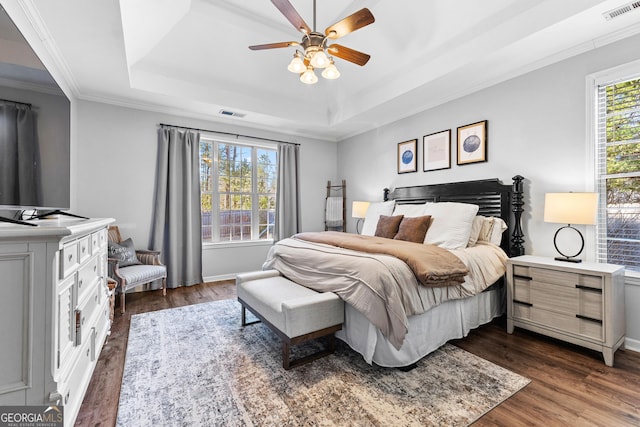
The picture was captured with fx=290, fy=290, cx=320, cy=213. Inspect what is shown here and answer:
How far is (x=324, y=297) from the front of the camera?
2.21 m

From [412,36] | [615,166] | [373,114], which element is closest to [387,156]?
[373,114]

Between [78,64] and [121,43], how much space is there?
79 centimetres

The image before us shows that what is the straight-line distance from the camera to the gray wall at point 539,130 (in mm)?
2656

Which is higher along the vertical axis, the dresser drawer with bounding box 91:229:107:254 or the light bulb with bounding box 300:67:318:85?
the light bulb with bounding box 300:67:318:85

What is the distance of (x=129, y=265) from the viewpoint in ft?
11.9

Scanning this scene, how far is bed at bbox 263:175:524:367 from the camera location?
2.02 meters

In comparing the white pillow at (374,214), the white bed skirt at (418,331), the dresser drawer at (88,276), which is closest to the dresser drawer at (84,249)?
the dresser drawer at (88,276)

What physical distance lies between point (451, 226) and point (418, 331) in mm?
1354

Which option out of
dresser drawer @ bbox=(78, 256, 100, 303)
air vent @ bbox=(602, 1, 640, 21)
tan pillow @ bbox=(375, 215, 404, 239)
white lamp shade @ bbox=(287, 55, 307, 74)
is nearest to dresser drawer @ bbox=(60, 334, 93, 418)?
dresser drawer @ bbox=(78, 256, 100, 303)

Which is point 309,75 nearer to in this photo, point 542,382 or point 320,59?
point 320,59

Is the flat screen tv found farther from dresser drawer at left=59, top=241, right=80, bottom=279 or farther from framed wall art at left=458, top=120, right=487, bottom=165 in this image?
framed wall art at left=458, top=120, right=487, bottom=165

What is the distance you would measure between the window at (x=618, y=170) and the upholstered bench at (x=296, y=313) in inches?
97.1

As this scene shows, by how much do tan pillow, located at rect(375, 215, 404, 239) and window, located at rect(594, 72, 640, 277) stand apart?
181 cm

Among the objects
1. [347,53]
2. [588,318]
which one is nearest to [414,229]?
[588,318]
